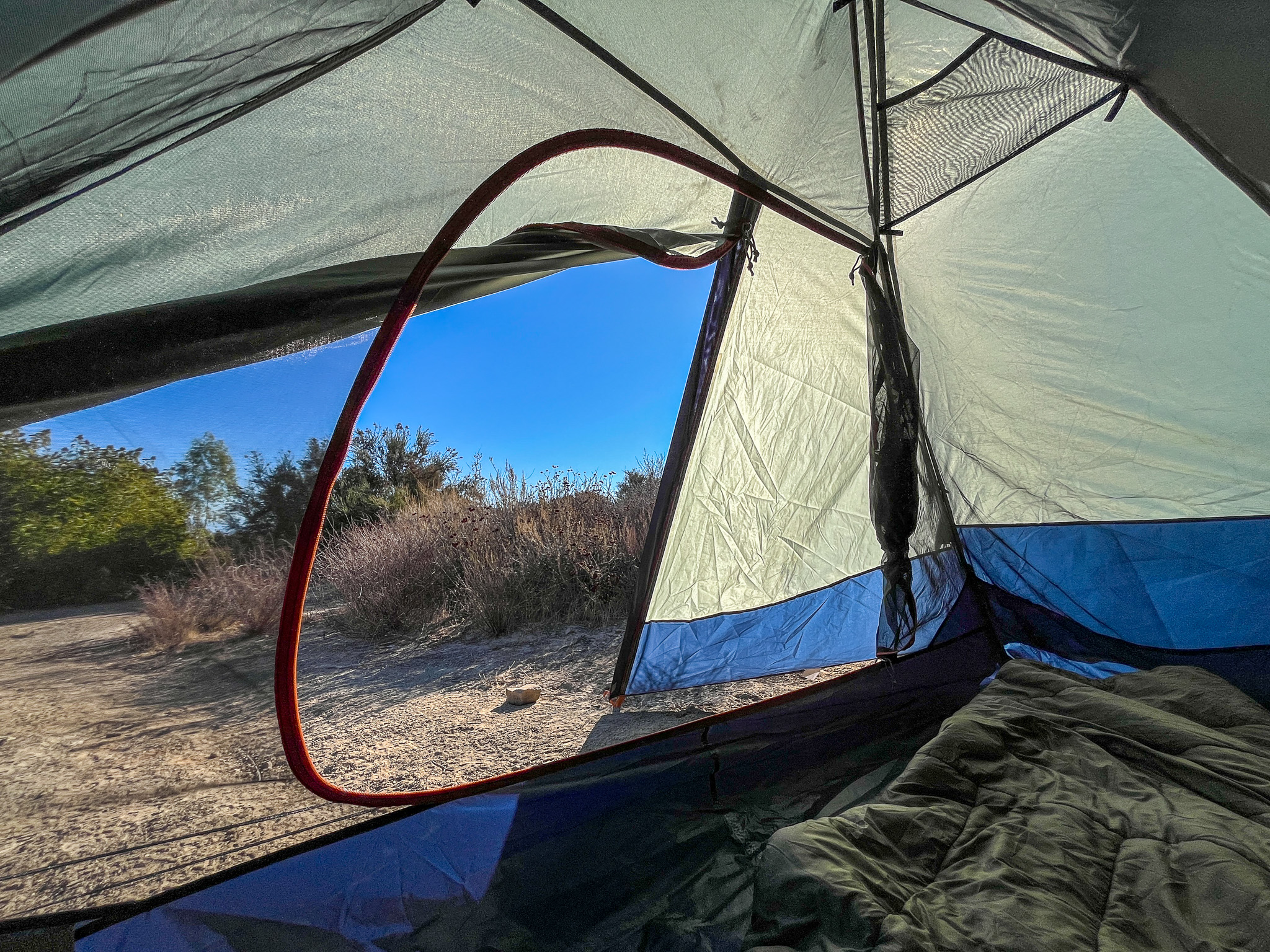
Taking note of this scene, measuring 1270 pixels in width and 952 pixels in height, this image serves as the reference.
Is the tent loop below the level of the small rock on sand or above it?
above

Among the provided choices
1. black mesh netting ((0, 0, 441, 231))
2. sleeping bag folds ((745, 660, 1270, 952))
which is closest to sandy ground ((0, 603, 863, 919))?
black mesh netting ((0, 0, 441, 231))

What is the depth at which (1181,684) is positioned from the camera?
1.54 m

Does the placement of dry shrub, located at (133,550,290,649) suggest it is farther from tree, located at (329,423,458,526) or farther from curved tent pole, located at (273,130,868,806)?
tree, located at (329,423,458,526)

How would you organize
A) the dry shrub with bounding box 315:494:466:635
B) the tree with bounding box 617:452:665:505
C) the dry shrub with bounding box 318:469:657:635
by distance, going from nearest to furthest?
1. the dry shrub with bounding box 315:494:466:635
2. the dry shrub with bounding box 318:469:657:635
3. the tree with bounding box 617:452:665:505

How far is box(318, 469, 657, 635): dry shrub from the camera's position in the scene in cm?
383

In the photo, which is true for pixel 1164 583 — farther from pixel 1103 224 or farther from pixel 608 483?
pixel 608 483

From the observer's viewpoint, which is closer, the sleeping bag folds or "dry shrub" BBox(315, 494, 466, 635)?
the sleeping bag folds

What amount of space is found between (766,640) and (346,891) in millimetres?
1427

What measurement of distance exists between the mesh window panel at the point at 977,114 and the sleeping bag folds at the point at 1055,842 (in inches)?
52.5

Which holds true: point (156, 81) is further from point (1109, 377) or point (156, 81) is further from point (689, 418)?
point (1109, 377)

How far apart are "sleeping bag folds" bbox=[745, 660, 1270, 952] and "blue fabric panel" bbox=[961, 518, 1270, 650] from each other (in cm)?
29

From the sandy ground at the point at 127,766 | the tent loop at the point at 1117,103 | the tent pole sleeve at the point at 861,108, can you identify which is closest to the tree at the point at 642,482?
the tent pole sleeve at the point at 861,108

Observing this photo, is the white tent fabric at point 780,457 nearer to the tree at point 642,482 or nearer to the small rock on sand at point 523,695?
the small rock on sand at point 523,695

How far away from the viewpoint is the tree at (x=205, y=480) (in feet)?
3.05
